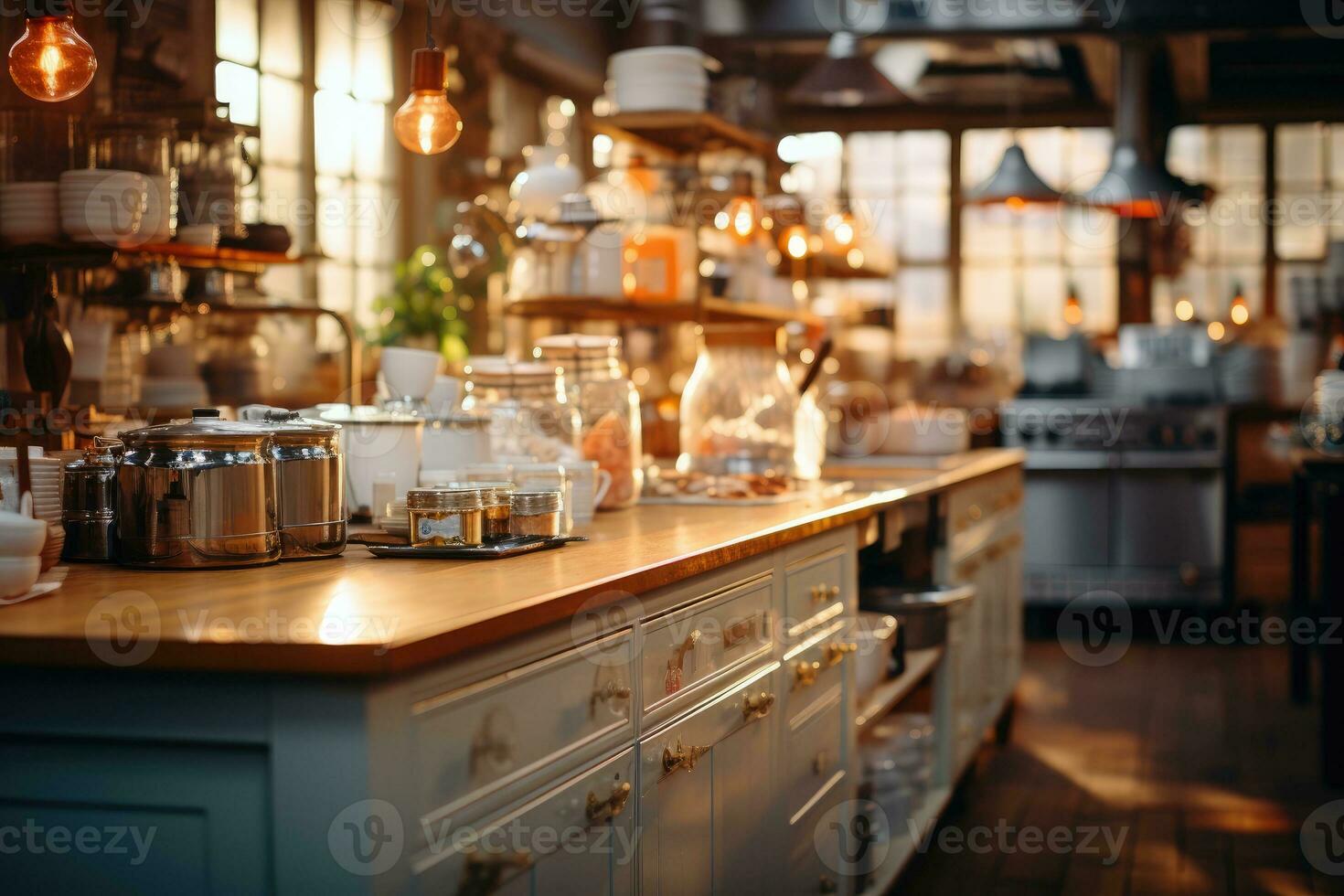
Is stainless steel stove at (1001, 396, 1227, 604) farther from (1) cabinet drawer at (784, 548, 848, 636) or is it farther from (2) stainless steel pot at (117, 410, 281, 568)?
(2) stainless steel pot at (117, 410, 281, 568)

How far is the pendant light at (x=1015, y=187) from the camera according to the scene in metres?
6.50

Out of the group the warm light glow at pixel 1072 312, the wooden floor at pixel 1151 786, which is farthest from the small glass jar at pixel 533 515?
the warm light glow at pixel 1072 312

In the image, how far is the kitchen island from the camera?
1334 millimetres

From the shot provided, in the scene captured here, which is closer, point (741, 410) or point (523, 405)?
point (523, 405)

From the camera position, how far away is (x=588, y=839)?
178cm

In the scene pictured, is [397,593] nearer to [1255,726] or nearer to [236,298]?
[236,298]

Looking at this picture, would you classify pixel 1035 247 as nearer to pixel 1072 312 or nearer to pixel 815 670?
pixel 1072 312

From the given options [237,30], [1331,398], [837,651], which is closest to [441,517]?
[837,651]

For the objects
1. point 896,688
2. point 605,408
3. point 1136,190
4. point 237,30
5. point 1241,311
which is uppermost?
point 237,30

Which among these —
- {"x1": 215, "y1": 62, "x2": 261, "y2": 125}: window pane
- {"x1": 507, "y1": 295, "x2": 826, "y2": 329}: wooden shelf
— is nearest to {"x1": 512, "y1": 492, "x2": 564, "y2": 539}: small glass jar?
{"x1": 507, "y1": 295, "x2": 826, "y2": 329}: wooden shelf

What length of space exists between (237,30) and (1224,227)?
814cm

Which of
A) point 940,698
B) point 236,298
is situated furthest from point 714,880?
point 236,298

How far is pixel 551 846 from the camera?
1.67 meters

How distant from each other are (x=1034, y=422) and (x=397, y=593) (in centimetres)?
723
